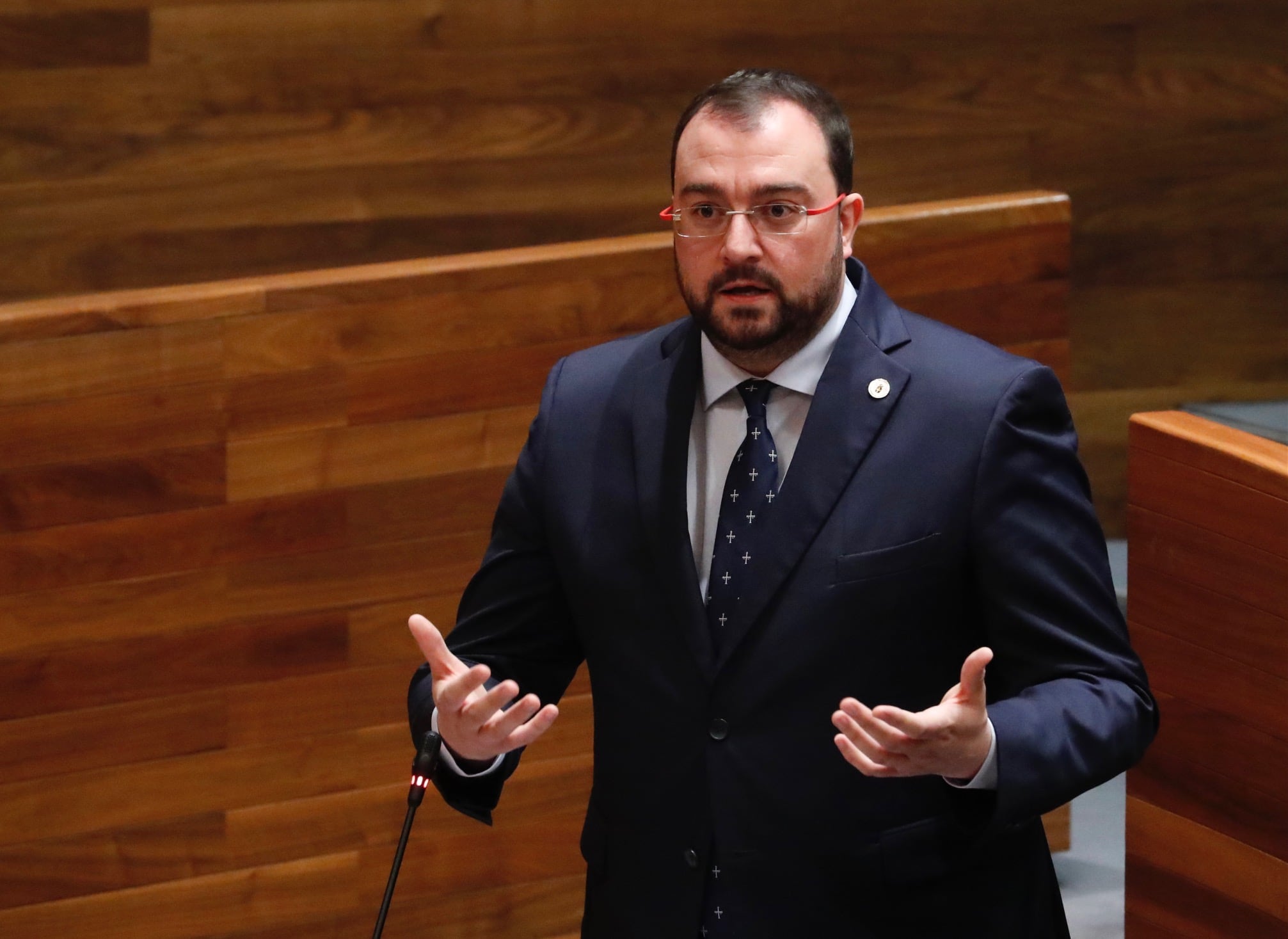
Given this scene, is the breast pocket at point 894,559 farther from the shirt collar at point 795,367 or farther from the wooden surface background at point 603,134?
the wooden surface background at point 603,134

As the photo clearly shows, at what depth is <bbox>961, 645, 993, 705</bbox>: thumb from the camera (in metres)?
0.45

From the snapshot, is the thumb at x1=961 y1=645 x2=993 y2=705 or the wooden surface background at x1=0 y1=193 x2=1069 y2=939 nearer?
the thumb at x1=961 y1=645 x2=993 y2=705

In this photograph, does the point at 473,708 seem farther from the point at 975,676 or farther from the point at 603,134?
the point at 603,134

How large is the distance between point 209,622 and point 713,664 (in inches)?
15.8

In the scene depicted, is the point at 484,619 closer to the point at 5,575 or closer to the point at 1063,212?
the point at 5,575

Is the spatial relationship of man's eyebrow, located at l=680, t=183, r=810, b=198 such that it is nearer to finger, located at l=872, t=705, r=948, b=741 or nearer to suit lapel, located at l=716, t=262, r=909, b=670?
suit lapel, located at l=716, t=262, r=909, b=670

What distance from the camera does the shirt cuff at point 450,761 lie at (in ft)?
1.74

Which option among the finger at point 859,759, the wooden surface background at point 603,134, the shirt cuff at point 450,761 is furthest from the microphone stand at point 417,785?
the wooden surface background at point 603,134

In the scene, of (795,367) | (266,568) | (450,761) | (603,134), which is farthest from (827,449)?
(603,134)

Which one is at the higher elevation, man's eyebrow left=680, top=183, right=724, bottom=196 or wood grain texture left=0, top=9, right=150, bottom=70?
man's eyebrow left=680, top=183, right=724, bottom=196

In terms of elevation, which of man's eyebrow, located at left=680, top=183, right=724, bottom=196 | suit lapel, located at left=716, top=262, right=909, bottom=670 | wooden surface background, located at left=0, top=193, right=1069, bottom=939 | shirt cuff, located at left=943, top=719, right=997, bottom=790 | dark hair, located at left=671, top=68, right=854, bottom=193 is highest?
dark hair, located at left=671, top=68, right=854, bottom=193

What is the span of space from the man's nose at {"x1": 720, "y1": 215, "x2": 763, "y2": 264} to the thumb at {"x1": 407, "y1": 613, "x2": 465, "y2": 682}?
0.13 meters

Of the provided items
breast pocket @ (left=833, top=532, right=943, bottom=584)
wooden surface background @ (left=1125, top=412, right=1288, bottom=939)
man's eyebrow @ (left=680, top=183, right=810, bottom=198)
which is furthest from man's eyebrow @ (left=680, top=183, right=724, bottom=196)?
wooden surface background @ (left=1125, top=412, right=1288, bottom=939)

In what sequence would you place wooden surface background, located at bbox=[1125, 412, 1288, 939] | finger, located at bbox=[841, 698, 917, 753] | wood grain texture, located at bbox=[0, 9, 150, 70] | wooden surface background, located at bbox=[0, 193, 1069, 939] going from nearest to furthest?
1. finger, located at bbox=[841, 698, 917, 753]
2. wooden surface background, located at bbox=[1125, 412, 1288, 939]
3. wooden surface background, located at bbox=[0, 193, 1069, 939]
4. wood grain texture, located at bbox=[0, 9, 150, 70]
